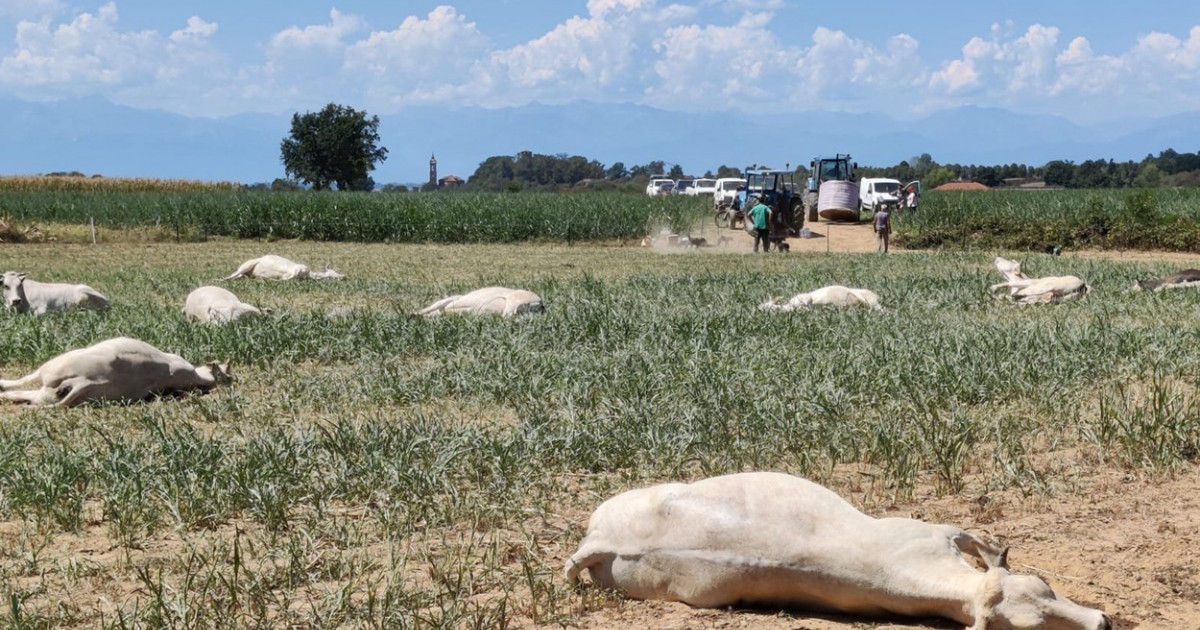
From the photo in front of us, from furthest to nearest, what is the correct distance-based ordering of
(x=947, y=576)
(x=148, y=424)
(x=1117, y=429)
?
(x=148, y=424)
(x=1117, y=429)
(x=947, y=576)

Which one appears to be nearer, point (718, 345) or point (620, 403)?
point (620, 403)

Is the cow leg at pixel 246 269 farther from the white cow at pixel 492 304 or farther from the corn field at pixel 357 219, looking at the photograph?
the corn field at pixel 357 219

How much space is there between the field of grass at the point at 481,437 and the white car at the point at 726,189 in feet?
100

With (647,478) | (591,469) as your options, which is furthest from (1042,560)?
(591,469)

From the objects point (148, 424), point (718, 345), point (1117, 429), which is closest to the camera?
point (1117, 429)

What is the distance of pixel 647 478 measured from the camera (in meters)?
5.62

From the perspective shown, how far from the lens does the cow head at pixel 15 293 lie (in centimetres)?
1201

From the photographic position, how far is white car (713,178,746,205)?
42156 millimetres

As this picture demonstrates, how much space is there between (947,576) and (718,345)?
216 inches

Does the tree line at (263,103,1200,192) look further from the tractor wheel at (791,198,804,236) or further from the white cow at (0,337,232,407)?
the white cow at (0,337,232,407)

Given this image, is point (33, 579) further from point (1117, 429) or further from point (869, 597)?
point (1117, 429)

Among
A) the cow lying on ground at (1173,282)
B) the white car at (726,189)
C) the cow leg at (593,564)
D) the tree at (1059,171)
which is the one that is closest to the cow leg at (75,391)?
the cow leg at (593,564)

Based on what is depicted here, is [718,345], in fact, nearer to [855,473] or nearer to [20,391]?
[855,473]

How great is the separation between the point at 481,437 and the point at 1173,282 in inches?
421
